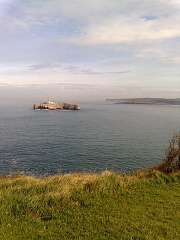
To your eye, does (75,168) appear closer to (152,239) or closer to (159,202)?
(159,202)

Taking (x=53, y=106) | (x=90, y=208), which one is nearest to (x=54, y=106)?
(x=53, y=106)

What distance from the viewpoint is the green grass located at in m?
5.89

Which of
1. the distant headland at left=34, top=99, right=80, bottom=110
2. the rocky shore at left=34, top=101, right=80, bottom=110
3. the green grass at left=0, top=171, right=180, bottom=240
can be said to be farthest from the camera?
the distant headland at left=34, top=99, right=80, bottom=110

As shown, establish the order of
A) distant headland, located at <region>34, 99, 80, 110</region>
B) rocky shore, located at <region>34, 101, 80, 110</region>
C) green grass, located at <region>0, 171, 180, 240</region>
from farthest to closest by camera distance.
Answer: distant headland, located at <region>34, 99, 80, 110</region> → rocky shore, located at <region>34, 101, 80, 110</region> → green grass, located at <region>0, 171, 180, 240</region>

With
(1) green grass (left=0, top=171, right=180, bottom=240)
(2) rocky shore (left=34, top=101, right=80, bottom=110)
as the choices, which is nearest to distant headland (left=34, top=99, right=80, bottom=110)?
(2) rocky shore (left=34, top=101, right=80, bottom=110)

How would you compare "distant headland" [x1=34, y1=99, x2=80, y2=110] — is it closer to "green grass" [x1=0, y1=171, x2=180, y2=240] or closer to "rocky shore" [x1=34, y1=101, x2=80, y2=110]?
"rocky shore" [x1=34, y1=101, x2=80, y2=110]

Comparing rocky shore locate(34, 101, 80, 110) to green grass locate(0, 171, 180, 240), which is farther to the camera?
rocky shore locate(34, 101, 80, 110)

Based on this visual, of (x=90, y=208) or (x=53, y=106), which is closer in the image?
(x=90, y=208)

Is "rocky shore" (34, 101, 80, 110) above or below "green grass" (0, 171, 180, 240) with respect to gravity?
above

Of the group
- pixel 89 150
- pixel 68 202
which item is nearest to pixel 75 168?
pixel 89 150

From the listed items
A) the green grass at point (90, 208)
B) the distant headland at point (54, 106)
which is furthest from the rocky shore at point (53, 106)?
the green grass at point (90, 208)

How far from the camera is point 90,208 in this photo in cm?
729

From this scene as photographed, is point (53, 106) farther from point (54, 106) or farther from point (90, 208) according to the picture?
point (90, 208)

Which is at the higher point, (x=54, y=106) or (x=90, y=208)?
(x=54, y=106)
